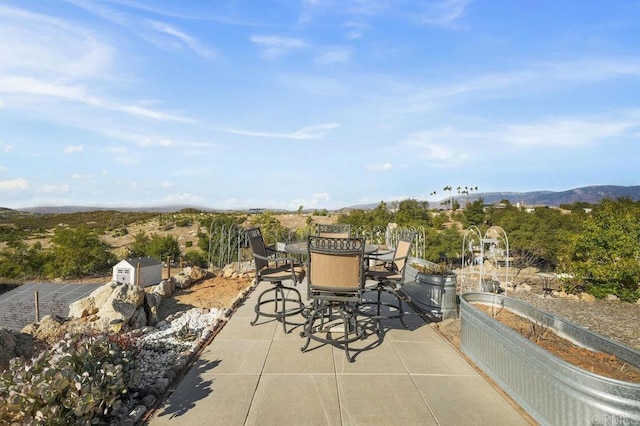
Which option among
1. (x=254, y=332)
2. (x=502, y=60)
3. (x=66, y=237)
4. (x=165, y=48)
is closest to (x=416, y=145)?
(x=502, y=60)

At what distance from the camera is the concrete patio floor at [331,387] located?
228cm

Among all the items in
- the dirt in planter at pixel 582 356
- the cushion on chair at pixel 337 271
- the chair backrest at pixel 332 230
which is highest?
the chair backrest at pixel 332 230

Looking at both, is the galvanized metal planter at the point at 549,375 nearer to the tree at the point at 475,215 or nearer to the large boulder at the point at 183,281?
the large boulder at the point at 183,281

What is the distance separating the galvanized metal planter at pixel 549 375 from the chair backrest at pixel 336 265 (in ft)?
3.51

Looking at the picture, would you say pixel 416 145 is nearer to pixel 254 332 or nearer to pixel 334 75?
pixel 334 75

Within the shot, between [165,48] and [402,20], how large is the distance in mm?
5097

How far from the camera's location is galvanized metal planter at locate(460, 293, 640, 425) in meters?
1.71

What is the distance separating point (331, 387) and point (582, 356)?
5.82 ft

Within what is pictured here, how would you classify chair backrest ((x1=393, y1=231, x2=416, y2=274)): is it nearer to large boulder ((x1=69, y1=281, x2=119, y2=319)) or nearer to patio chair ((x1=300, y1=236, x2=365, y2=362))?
patio chair ((x1=300, y1=236, x2=365, y2=362))

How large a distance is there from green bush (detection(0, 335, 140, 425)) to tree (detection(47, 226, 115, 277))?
18747 mm

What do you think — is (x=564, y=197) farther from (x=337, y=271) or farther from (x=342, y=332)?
(x=337, y=271)

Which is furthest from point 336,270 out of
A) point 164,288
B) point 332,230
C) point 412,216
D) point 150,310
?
point 412,216

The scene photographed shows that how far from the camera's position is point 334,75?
938cm

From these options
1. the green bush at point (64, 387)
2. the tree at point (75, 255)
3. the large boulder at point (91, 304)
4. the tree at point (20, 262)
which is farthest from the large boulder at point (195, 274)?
the tree at point (20, 262)
